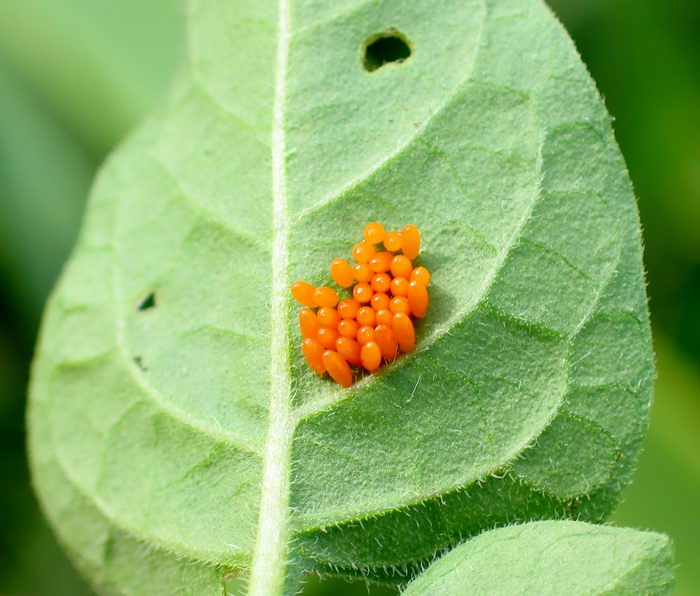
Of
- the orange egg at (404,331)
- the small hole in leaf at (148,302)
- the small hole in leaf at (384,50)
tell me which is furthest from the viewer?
the small hole in leaf at (148,302)

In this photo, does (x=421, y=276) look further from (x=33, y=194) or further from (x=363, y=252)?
(x=33, y=194)

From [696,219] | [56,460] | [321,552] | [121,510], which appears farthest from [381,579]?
[696,219]

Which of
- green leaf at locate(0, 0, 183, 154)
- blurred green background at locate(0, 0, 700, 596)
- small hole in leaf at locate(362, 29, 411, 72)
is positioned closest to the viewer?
small hole in leaf at locate(362, 29, 411, 72)

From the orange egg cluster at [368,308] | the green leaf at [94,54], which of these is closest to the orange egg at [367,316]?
the orange egg cluster at [368,308]

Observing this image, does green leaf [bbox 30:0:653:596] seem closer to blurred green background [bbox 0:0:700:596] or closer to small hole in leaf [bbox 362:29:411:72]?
small hole in leaf [bbox 362:29:411:72]

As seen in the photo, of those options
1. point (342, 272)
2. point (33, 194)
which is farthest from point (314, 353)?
point (33, 194)

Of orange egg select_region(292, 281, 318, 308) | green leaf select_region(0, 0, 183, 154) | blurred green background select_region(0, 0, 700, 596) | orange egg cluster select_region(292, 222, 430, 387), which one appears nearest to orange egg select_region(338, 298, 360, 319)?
orange egg cluster select_region(292, 222, 430, 387)

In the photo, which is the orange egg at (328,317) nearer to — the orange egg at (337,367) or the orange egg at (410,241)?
the orange egg at (337,367)
